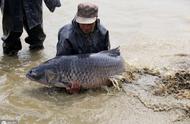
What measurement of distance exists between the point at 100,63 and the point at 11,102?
1252 millimetres

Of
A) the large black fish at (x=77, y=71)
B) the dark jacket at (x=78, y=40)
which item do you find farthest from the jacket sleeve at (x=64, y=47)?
the large black fish at (x=77, y=71)

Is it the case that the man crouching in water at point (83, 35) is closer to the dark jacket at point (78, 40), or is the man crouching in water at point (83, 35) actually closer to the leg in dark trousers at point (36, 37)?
the dark jacket at point (78, 40)

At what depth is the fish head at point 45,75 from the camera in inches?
232

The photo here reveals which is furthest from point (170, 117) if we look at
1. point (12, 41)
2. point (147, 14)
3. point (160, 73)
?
point (147, 14)

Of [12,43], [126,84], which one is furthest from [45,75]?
[12,43]

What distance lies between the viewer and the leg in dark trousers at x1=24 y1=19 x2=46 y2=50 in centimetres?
789

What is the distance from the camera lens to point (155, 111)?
18.2 feet

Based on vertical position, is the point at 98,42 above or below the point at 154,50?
above

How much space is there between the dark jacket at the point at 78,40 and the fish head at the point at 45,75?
40cm

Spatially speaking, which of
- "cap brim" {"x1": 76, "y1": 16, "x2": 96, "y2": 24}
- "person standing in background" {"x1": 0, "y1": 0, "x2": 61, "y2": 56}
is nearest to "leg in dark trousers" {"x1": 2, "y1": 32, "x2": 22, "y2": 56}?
"person standing in background" {"x1": 0, "y1": 0, "x2": 61, "y2": 56}

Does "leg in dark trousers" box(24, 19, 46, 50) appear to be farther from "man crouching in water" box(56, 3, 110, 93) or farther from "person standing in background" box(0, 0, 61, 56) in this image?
"man crouching in water" box(56, 3, 110, 93)

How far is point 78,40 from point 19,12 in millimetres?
1556

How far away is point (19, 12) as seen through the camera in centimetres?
738

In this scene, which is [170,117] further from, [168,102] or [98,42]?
[98,42]
